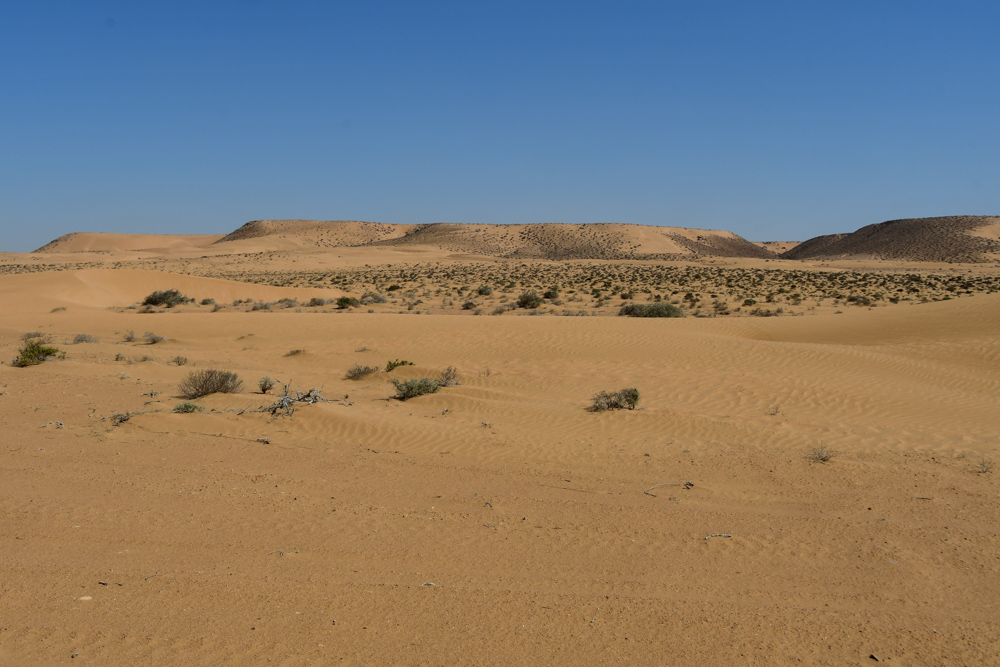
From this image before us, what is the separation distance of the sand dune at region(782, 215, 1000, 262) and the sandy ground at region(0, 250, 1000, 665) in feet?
305

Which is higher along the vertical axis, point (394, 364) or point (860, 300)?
point (394, 364)

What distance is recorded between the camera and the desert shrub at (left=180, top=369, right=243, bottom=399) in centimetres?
1218

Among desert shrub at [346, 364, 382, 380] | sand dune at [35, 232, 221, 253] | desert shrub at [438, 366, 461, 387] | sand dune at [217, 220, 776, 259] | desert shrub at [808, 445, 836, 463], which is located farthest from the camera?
sand dune at [35, 232, 221, 253]

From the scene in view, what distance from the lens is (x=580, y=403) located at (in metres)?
12.6

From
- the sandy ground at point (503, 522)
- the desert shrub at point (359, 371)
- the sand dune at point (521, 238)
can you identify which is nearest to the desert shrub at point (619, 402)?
the sandy ground at point (503, 522)

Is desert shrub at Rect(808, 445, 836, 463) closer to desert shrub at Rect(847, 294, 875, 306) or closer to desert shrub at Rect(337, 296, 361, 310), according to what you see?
desert shrub at Rect(337, 296, 361, 310)

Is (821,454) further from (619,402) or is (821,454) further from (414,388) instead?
(414,388)

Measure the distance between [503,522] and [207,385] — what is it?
7603 millimetres

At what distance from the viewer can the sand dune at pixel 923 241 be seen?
93.0 meters

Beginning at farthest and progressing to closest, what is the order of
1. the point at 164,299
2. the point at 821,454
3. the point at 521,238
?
1. the point at 521,238
2. the point at 164,299
3. the point at 821,454

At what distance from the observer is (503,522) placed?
22.0 ft

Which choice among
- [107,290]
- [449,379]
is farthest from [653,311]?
[107,290]

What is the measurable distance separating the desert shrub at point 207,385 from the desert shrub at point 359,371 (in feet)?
10.0

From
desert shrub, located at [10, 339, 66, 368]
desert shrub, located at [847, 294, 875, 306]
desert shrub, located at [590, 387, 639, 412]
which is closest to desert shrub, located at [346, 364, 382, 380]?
desert shrub, located at [590, 387, 639, 412]
